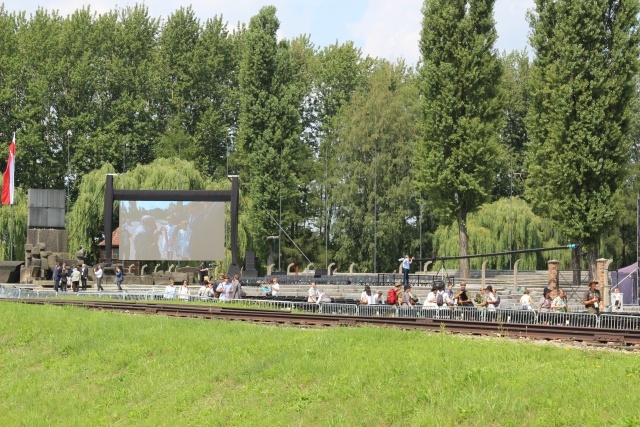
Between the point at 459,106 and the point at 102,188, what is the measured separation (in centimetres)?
2457

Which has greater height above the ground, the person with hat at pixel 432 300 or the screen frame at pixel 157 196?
the screen frame at pixel 157 196

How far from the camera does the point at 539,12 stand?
47.9m

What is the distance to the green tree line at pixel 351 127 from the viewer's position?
45.2 metres

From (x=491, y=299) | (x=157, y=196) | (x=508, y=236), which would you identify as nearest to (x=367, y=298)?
(x=491, y=299)

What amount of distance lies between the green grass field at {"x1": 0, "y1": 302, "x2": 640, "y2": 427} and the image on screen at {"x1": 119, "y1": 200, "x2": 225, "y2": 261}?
2203 cm

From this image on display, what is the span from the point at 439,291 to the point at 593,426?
55.0 ft

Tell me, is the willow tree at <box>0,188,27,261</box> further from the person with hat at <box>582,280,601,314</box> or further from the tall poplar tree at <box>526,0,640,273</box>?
the person with hat at <box>582,280,601,314</box>

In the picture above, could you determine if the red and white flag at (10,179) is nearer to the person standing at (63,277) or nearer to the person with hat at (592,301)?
the person standing at (63,277)

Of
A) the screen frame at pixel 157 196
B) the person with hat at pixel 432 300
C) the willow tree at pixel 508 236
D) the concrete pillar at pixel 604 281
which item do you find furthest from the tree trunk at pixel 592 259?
the person with hat at pixel 432 300

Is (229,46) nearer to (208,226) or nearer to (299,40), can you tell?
(299,40)

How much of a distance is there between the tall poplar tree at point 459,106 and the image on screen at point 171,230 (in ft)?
36.7

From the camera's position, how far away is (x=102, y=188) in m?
62.8

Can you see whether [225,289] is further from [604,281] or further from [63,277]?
[604,281]

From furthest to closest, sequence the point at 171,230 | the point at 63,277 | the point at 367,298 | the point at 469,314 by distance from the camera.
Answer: the point at 171,230
the point at 63,277
the point at 367,298
the point at 469,314
